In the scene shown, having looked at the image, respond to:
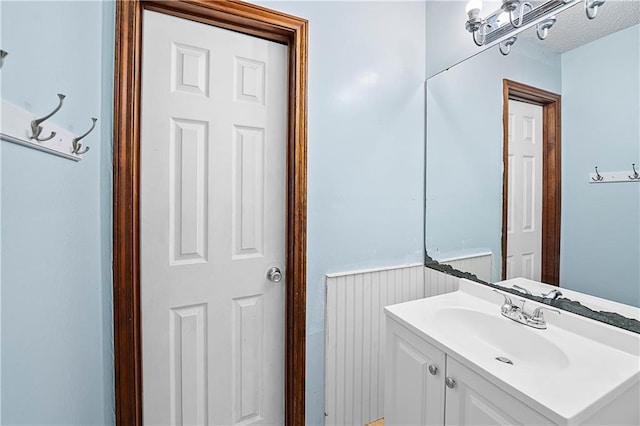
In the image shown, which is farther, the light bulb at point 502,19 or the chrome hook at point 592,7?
the light bulb at point 502,19

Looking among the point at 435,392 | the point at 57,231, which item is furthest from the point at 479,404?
the point at 57,231

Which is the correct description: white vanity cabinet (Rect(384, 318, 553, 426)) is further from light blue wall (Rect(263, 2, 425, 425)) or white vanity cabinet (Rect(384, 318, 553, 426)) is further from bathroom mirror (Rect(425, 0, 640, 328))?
bathroom mirror (Rect(425, 0, 640, 328))

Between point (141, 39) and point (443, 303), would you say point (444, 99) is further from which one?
point (141, 39)

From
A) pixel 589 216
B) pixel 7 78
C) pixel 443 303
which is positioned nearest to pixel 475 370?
pixel 443 303

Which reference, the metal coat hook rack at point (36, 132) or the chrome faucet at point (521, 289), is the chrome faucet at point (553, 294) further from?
the metal coat hook rack at point (36, 132)

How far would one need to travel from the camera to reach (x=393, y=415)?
1200 millimetres

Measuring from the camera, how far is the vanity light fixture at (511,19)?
108 centimetres

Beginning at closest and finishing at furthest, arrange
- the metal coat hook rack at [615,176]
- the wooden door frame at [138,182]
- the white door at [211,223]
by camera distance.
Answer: the metal coat hook rack at [615,176] → the wooden door frame at [138,182] → the white door at [211,223]

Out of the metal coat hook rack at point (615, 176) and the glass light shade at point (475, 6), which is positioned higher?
the glass light shade at point (475, 6)

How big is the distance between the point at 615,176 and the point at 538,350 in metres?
0.63

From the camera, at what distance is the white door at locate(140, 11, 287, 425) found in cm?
117

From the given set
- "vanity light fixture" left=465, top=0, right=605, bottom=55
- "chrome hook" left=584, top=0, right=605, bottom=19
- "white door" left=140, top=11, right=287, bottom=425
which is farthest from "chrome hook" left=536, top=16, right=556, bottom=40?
"white door" left=140, top=11, right=287, bottom=425

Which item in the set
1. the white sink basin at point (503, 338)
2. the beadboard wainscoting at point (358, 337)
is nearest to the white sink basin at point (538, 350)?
the white sink basin at point (503, 338)

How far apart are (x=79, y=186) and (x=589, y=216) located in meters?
1.64
